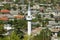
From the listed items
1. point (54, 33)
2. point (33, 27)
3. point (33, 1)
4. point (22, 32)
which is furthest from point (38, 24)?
point (33, 1)

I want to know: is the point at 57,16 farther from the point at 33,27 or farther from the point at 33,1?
the point at 33,1

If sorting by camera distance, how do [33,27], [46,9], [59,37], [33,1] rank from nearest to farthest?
[59,37]
[33,27]
[46,9]
[33,1]

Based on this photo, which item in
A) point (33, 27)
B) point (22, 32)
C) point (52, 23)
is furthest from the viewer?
point (52, 23)

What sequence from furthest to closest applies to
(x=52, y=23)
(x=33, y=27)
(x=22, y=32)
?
(x=52, y=23), (x=33, y=27), (x=22, y=32)

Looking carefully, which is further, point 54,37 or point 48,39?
point 54,37

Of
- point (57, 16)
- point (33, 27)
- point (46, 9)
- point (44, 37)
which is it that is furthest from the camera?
point (46, 9)

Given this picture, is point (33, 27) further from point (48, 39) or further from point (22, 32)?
point (48, 39)

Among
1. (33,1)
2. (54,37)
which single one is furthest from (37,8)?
(54,37)

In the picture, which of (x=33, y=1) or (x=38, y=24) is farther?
(x=33, y=1)
